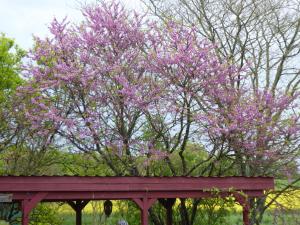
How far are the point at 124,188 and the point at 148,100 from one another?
4.57 metres

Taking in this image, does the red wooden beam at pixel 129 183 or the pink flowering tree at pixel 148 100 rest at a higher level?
the pink flowering tree at pixel 148 100

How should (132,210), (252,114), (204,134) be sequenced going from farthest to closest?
(132,210), (204,134), (252,114)

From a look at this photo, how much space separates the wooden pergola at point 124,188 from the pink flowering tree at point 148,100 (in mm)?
2457

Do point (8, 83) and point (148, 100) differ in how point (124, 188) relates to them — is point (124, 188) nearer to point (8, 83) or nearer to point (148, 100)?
point (148, 100)

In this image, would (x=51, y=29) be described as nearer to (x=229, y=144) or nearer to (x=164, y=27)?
(x=164, y=27)

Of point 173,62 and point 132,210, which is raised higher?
point 173,62

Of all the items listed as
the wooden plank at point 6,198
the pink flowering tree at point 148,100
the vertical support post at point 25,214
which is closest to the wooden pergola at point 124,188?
the vertical support post at point 25,214

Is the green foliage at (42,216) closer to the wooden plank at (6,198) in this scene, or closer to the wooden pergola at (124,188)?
the wooden pergola at (124,188)

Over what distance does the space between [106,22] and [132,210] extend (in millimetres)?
8489

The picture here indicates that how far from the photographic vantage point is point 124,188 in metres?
13.2

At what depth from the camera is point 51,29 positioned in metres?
18.4

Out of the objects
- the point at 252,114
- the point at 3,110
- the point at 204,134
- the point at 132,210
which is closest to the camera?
the point at 252,114

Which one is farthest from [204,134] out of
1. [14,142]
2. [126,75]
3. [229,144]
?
[14,142]

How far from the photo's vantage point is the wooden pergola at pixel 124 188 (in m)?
12.5
